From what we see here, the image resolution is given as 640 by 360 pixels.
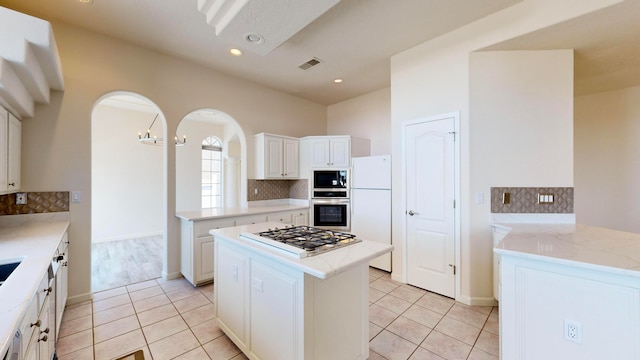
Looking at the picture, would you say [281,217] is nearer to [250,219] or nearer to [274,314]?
[250,219]

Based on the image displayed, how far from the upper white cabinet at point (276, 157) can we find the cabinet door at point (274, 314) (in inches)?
105

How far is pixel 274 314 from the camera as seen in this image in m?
1.68

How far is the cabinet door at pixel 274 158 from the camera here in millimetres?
4363

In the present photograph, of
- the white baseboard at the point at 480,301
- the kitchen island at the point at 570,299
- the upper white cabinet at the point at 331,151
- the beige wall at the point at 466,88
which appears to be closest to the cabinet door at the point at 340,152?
the upper white cabinet at the point at 331,151

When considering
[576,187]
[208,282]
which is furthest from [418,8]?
[576,187]

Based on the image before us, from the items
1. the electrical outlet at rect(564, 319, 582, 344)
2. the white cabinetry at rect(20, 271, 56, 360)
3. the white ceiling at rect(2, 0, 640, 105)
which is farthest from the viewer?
the white ceiling at rect(2, 0, 640, 105)

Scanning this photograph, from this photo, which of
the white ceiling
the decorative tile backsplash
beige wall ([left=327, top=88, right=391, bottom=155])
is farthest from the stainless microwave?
the white ceiling

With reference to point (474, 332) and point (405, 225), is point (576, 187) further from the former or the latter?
point (474, 332)

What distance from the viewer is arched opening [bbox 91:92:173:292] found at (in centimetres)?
533

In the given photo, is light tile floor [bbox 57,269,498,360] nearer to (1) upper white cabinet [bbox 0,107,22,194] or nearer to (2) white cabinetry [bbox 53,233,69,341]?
(2) white cabinetry [bbox 53,233,69,341]

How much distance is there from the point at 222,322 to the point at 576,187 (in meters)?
5.89

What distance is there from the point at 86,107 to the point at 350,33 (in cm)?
320

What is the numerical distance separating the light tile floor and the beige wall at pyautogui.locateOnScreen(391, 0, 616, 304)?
0.51m

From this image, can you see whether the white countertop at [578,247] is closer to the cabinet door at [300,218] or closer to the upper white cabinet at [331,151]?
the upper white cabinet at [331,151]
